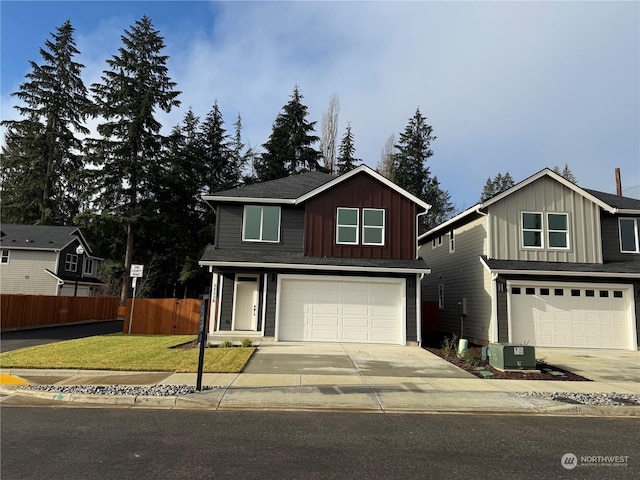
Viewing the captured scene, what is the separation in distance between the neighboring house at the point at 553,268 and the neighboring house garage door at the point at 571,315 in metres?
0.04

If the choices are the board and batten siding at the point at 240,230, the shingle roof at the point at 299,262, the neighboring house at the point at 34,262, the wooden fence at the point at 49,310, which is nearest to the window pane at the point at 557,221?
the shingle roof at the point at 299,262

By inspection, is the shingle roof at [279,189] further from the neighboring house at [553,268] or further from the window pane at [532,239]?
the window pane at [532,239]

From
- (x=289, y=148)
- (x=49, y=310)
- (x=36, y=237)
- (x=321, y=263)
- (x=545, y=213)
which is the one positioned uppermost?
(x=289, y=148)

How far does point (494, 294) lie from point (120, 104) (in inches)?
1352

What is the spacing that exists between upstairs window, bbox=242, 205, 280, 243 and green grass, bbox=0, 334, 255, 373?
5079mm

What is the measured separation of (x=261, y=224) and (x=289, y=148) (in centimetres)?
2504

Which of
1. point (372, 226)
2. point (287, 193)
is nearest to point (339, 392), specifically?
point (372, 226)

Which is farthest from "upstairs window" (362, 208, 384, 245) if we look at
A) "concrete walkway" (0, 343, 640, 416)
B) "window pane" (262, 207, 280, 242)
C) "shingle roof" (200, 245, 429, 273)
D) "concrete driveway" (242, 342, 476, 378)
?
"concrete walkway" (0, 343, 640, 416)

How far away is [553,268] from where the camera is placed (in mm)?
16766

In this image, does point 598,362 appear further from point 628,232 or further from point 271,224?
point 271,224

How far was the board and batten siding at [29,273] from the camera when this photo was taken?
33.5 meters

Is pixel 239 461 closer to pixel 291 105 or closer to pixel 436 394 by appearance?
pixel 436 394

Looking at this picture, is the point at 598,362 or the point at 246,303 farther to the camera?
the point at 246,303

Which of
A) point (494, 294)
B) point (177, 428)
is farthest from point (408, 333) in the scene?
point (177, 428)
